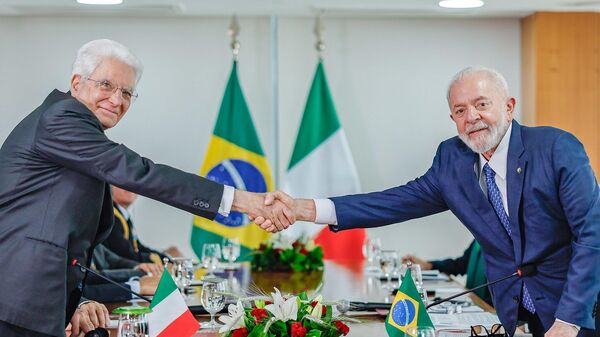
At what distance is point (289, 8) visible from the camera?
25.5ft

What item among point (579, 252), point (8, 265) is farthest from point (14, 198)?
point (579, 252)

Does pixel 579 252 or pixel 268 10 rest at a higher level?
pixel 268 10

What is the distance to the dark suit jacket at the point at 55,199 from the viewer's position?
2992mm

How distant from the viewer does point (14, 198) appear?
306 centimetres

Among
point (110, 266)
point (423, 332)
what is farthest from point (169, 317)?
point (110, 266)

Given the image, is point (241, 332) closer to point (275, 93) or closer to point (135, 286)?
point (135, 286)

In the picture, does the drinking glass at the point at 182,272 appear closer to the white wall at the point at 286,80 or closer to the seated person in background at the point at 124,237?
the seated person in background at the point at 124,237

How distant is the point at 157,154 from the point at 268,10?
1.52 m

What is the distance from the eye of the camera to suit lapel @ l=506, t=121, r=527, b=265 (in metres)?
3.41

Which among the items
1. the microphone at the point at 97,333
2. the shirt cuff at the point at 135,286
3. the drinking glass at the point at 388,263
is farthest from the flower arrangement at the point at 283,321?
the drinking glass at the point at 388,263

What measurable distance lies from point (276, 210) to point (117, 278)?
4.61 feet

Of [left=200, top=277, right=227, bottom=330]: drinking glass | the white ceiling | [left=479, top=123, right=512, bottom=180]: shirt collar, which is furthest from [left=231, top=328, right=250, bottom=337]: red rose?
the white ceiling

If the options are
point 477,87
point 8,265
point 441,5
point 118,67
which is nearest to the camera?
point 8,265

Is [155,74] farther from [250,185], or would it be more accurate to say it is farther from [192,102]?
[250,185]
